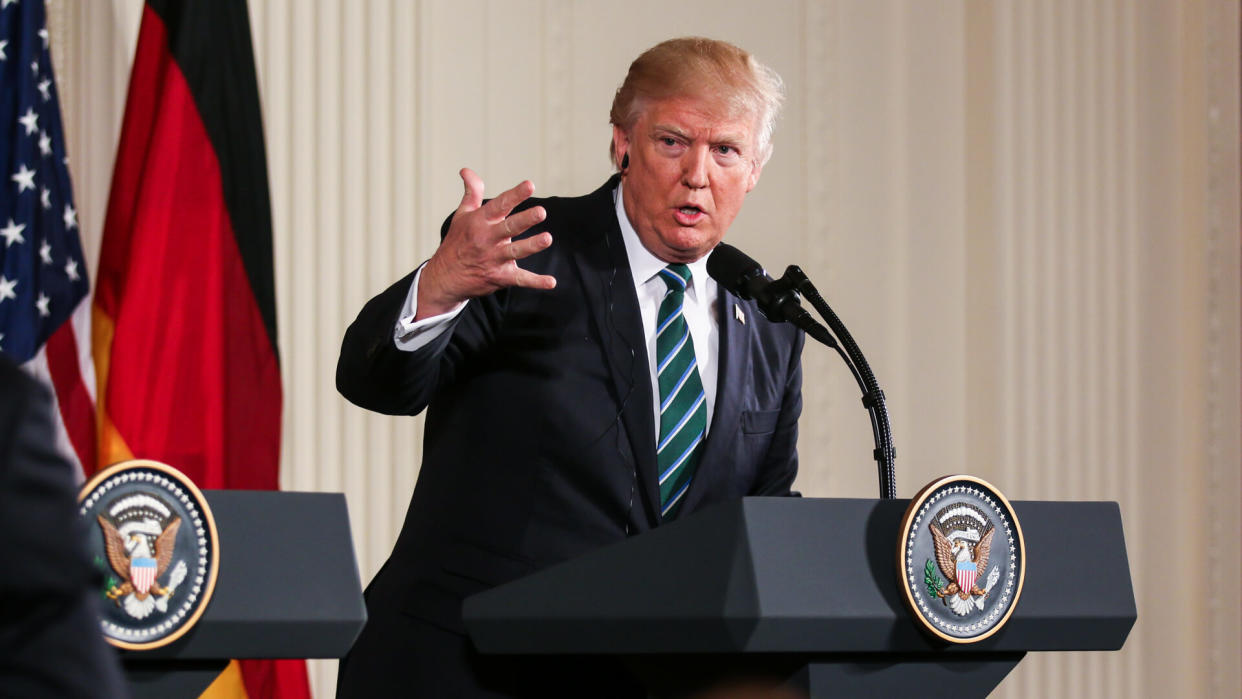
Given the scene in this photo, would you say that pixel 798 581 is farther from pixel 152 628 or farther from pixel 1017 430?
pixel 1017 430

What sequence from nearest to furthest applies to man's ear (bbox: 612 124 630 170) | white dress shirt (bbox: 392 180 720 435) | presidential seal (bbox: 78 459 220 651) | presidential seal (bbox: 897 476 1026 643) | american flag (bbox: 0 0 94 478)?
1. presidential seal (bbox: 78 459 220 651)
2. presidential seal (bbox: 897 476 1026 643)
3. white dress shirt (bbox: 392 180 720 435)
4. man's ear (bbox: 612 124 630 170)
5. american flag (bbox: 0 0 94 478)

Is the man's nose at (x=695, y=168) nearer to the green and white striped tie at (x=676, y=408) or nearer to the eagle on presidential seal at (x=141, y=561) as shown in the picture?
the green and white striped tie at (x=676, y=408)

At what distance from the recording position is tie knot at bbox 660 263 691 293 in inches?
82.0

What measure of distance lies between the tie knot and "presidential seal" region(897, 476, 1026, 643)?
2.53ft

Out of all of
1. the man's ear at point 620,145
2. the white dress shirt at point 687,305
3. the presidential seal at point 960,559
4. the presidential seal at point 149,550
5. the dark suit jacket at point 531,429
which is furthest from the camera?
the man's ear at point 620,145

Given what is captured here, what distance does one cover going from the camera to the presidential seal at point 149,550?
116 centimetres

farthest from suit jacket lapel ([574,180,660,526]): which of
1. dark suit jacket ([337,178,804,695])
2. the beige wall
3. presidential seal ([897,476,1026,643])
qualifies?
the beige wall

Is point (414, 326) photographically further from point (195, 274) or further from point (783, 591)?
point (195, 274)

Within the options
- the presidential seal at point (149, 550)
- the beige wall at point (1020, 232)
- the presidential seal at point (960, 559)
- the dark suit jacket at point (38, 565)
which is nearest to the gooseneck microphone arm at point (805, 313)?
the presidential seal at point (960, 559)

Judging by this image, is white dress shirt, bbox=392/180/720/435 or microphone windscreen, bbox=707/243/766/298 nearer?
microphone windscreen, bbox=707/243/766/298

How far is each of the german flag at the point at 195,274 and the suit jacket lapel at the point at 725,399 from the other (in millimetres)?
1428

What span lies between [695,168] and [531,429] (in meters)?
0.45

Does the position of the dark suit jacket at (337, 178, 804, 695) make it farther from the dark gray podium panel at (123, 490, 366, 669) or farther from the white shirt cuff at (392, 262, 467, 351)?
the dark gray podium panel at (123, 490, 366, 669)

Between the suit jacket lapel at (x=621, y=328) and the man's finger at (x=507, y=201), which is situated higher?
the man's finger at (x=507, y=201)
